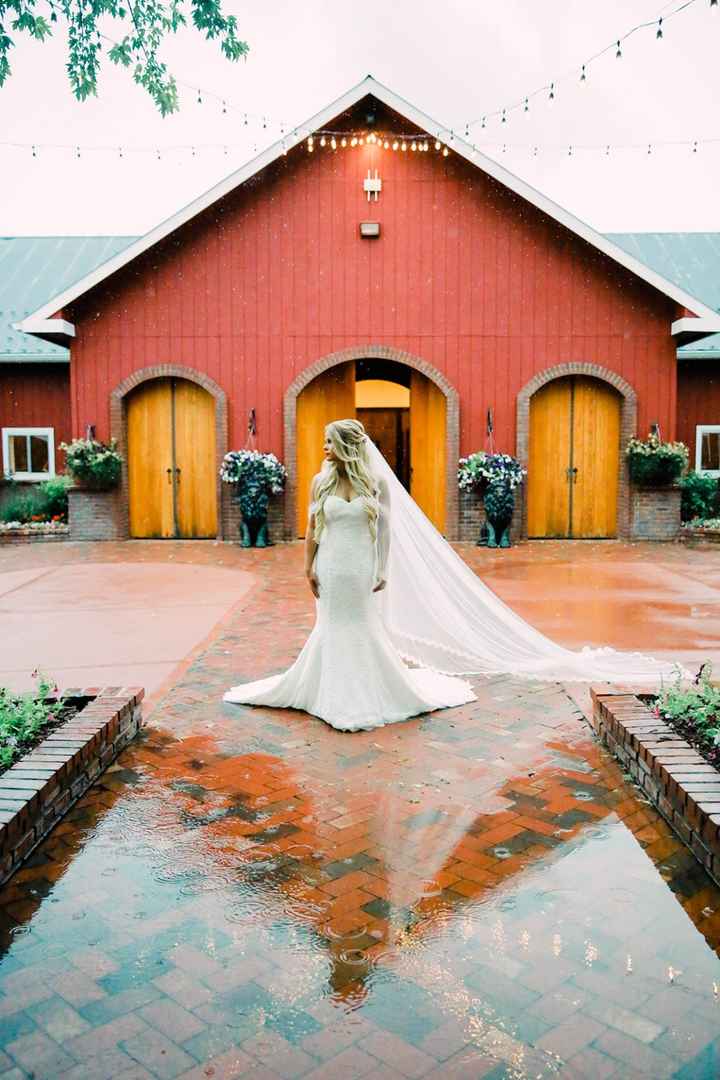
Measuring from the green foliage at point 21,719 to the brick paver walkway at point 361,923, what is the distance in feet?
1.34

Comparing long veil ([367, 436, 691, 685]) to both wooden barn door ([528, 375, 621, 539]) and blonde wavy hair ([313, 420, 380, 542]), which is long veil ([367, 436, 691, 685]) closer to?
blonde wavy hair ([313, 420, 380, 542])

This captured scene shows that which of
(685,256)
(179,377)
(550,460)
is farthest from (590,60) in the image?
(685,256)

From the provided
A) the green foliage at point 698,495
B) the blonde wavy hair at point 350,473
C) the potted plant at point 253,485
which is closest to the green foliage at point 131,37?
the blonde wavy hair at point 350,473

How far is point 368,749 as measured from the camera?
493cm

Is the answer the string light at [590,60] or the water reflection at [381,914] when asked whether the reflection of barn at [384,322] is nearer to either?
the string light at [590,60]

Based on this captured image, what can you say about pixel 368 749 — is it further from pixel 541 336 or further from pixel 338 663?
pixel 541 336

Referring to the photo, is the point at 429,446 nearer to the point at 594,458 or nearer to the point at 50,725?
the point at 594,458

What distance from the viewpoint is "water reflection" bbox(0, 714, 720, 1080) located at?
2592 mm

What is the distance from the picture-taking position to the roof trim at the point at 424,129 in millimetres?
14508

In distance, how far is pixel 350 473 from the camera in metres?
5.56

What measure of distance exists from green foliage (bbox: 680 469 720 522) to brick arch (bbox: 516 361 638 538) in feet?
4.12

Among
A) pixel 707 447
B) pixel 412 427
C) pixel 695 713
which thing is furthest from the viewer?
pixel 707 447

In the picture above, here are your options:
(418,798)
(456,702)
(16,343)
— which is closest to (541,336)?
(16,343)

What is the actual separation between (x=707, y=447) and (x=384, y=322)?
6.56 meters
